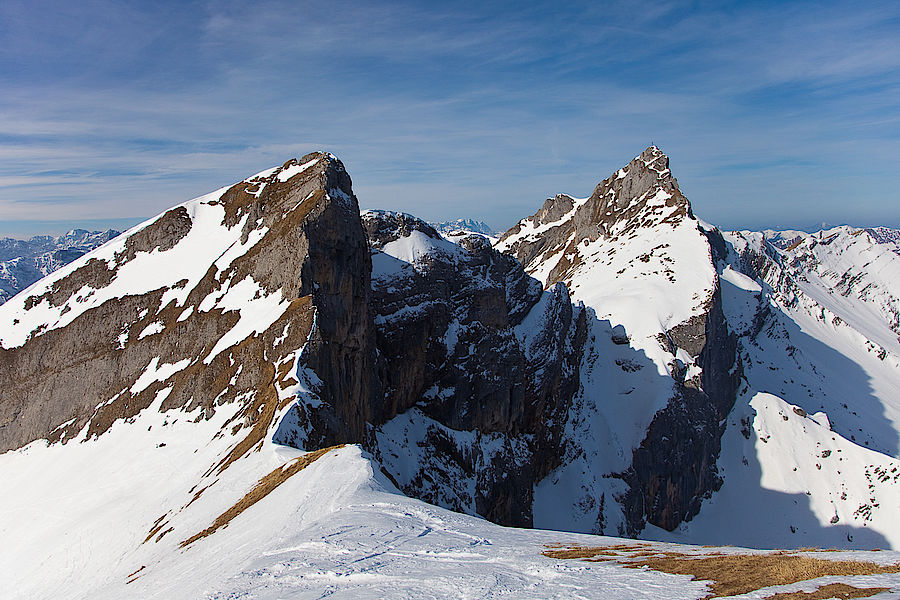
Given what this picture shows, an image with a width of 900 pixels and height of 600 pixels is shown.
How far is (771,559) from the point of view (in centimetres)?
1909

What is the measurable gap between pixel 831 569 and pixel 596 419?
9545cm

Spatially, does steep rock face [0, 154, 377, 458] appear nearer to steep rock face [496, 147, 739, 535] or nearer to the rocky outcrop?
steep rock face [496, 147, 739, 535]

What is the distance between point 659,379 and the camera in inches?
4451

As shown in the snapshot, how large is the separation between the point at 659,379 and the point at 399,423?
66349 mm

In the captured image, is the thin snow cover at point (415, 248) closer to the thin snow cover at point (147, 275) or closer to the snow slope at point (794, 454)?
the thin snow cover at point (147, 275)

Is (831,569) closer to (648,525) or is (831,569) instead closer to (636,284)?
(648,525)

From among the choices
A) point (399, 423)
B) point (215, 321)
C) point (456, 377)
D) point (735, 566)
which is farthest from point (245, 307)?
point (735, 566)

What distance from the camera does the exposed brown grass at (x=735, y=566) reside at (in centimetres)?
1586

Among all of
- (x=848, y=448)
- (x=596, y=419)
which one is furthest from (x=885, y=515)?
(x=596, y=419)

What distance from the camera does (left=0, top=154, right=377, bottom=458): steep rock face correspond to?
51844 mm

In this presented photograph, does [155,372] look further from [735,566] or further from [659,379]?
[659,379]

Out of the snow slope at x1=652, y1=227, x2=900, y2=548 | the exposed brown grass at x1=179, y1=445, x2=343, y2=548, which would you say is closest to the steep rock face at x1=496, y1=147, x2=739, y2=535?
the snow slope at x1=652, y1=227, x2=900, y2=548

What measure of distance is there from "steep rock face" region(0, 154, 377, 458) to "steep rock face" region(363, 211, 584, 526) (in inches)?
324

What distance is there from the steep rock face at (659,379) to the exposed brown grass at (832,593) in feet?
262
